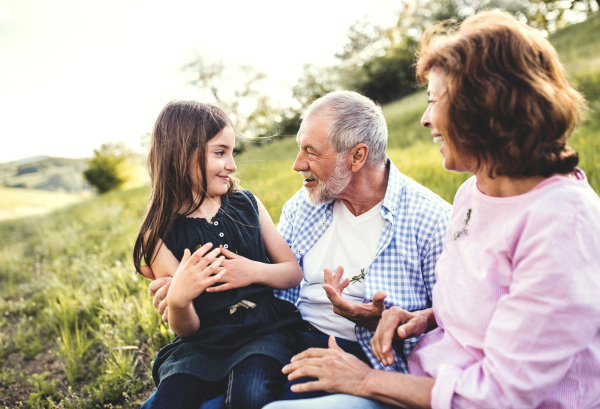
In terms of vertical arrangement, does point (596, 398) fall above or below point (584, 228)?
below

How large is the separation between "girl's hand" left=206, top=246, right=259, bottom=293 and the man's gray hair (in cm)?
90

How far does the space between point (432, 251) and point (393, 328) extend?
0.59 meters

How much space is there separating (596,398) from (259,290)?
1436mm

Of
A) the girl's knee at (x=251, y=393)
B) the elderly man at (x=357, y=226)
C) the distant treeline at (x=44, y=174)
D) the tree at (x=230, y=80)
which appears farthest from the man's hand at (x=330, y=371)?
the distant treeline at (x=44, y=174)

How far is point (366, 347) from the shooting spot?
206cm

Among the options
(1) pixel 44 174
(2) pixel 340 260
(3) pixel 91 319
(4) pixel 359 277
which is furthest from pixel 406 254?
(1) pixel 44 174

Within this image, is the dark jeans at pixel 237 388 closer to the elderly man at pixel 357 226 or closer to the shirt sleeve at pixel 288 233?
the elderly man at pixel 357 226

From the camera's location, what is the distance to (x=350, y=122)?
7.75 feet

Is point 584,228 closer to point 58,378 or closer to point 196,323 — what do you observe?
point 196,323

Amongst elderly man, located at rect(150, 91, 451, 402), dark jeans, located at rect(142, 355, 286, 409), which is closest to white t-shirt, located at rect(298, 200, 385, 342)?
elderly man, located at rect(150, 91, 451, 402)

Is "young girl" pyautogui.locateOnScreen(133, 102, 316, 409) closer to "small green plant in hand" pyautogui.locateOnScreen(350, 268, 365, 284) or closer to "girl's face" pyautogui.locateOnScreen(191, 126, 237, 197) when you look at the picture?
"girl's face" pyautogui.locateOnScreen(191, 126, 237, 197)

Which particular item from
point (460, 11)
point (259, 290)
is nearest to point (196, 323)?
point (259, 290)

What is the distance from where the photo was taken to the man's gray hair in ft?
7.72

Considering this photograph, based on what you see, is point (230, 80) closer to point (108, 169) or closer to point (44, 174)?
point (108, 169)
